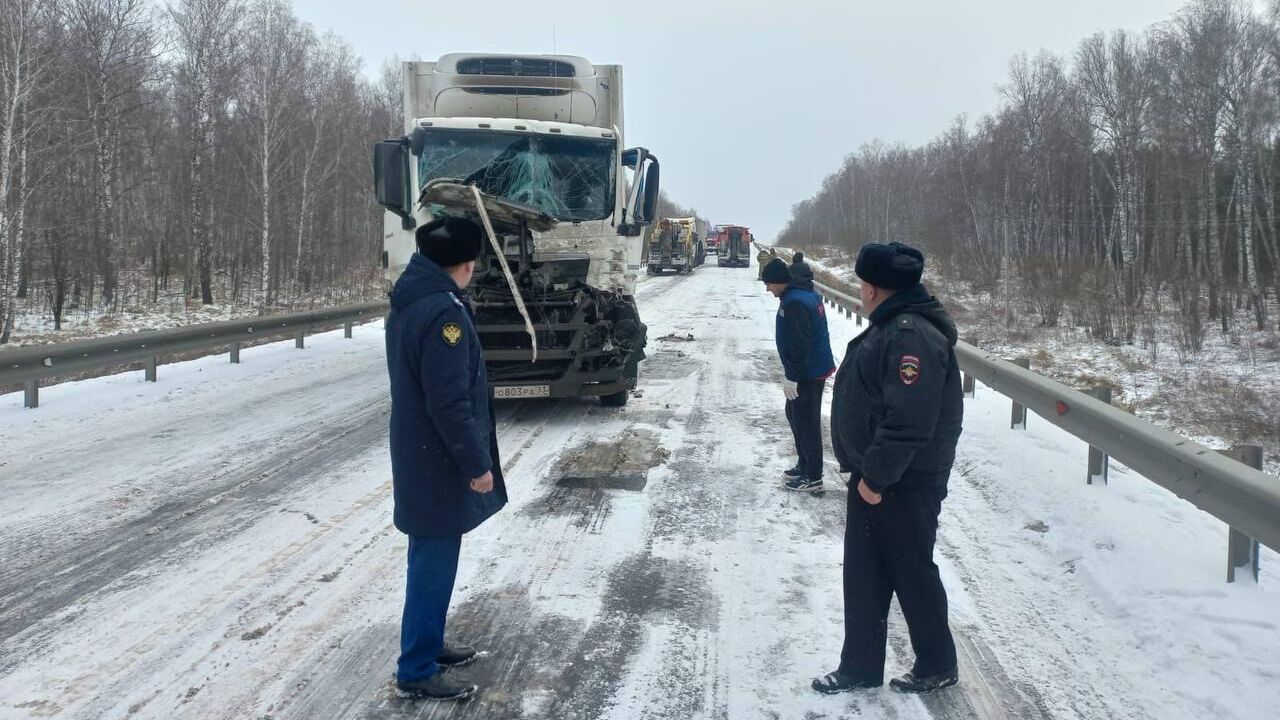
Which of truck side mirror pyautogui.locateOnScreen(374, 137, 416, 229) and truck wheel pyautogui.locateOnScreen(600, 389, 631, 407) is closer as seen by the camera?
truck side mirror pyautogui.locateOnScreen(374, 137, 416, 229)

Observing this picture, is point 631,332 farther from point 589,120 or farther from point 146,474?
point 146,474

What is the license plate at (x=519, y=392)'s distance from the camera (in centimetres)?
854

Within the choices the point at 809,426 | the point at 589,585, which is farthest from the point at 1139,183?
the point at 589,585

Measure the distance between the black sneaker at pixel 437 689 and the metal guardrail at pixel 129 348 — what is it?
684 cm

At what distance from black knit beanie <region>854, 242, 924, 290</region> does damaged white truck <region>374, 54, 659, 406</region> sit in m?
4.99

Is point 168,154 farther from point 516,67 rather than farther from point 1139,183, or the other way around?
point 1139,183

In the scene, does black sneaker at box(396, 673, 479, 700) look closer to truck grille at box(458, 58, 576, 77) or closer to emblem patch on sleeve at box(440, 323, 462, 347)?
emblem patch on sleeve at box(440, 323, 462, 347)

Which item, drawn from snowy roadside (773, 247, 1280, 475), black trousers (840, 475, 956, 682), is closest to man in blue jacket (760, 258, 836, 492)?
snowy roadside (773, 247, 1280, 475)

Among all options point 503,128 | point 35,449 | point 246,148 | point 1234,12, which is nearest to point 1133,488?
point 503,128

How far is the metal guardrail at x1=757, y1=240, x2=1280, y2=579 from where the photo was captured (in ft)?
12.9

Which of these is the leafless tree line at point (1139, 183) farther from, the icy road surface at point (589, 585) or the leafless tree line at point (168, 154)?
the leafless tree line at point (168, 154)

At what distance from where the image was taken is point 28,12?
18344 millimetres

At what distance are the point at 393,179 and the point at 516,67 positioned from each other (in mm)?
2426

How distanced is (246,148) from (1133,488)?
100.0 ft
